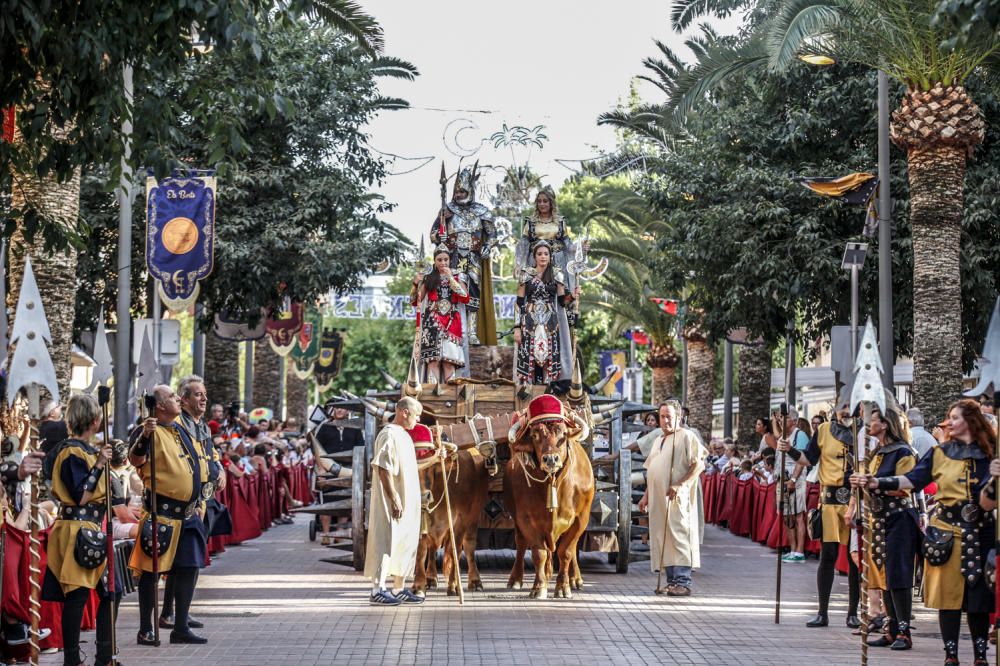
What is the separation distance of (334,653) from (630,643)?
91.9 inches

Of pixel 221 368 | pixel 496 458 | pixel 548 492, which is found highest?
pixel 221 368

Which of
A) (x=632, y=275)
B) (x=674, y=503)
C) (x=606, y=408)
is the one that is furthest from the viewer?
(x=632, y=275)

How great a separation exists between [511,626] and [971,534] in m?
4.11

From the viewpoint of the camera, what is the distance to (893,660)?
1135 centimetres

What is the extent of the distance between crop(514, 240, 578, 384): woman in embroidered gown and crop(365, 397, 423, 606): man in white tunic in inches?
164

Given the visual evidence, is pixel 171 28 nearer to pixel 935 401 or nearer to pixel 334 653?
pixel 334 653

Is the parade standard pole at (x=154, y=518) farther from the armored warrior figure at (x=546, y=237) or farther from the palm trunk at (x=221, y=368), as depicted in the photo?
the palm trunk at (x=221, y=368)

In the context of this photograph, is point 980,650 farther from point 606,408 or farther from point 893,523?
point 606,408

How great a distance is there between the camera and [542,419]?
47.9 feet

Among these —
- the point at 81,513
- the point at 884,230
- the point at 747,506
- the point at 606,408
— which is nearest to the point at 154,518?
the point at 81,513

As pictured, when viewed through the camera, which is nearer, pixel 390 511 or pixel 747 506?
pixel 390 511

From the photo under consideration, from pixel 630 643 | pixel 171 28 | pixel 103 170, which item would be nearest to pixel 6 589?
pixel 171 28

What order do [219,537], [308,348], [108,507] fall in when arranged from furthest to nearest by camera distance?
[308,348] → [219,537] → [108,507]

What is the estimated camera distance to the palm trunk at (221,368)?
3203 cm
